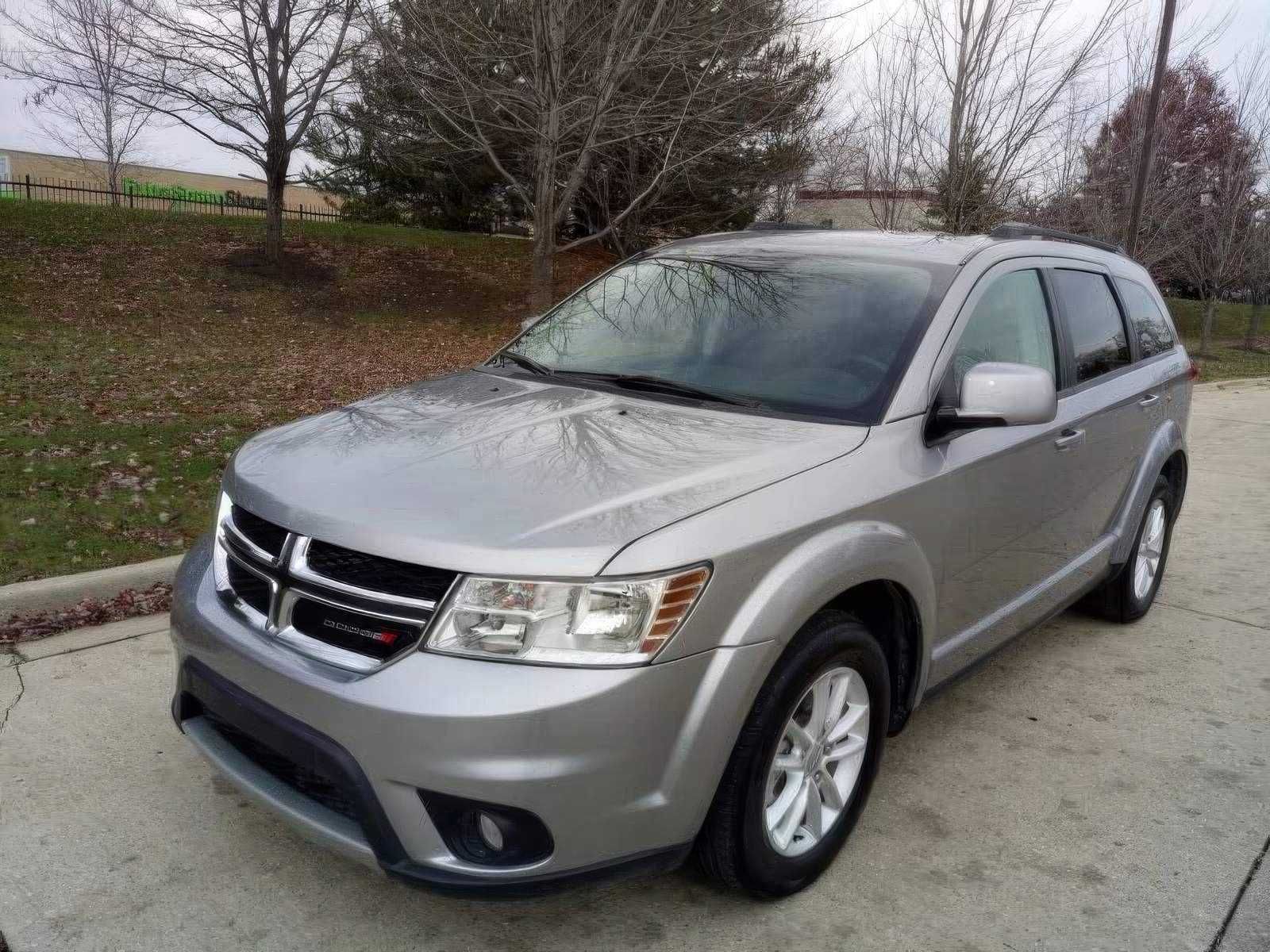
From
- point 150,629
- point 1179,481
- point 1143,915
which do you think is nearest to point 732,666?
point 1143,915

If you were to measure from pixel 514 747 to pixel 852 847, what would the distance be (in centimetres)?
136

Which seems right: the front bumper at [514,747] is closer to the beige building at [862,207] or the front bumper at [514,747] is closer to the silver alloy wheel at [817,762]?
the silver alloy wheel at [817,762]

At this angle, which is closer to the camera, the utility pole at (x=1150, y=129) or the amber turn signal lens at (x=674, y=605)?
the amber turn signal lens at (x=674, y=605)

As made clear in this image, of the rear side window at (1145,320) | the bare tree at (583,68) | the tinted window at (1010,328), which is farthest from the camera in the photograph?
the bare tree at (583,68)

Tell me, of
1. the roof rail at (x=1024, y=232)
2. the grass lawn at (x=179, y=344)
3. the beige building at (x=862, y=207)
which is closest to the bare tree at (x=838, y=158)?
the beige building at (x=862, y=207)

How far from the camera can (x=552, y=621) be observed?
2.23 m

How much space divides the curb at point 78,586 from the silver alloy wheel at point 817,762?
11.0 feet

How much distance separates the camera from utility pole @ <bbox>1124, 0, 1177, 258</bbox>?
13.7m

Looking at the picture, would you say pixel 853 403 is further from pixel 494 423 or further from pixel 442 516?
pixel 442 516

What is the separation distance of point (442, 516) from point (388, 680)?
0.38 meters

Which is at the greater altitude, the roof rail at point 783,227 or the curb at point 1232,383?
the roof rail at point 783,227

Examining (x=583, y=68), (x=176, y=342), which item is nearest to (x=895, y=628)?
(x=583, y=68)

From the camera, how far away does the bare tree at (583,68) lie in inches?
346

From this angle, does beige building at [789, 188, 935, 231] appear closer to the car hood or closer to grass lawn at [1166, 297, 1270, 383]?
the car hood
